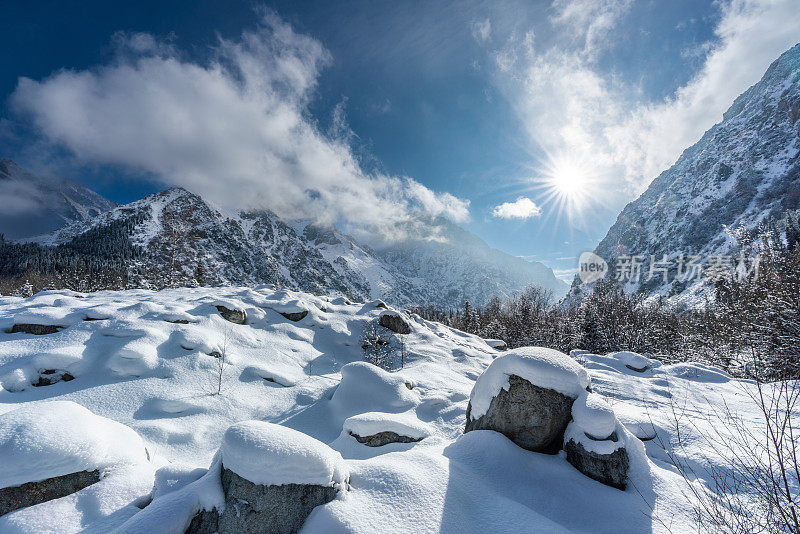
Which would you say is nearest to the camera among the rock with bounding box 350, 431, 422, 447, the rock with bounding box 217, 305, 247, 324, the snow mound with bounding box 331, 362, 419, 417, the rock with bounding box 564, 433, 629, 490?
the rock with bounding box 564, 433, 629, 490

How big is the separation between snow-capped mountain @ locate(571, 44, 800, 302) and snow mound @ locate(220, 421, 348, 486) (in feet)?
378

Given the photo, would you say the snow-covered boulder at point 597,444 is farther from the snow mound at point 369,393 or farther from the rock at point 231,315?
the rock at point 231,315

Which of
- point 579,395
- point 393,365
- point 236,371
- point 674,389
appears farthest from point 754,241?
point 236,371

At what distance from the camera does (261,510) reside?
3311 mm

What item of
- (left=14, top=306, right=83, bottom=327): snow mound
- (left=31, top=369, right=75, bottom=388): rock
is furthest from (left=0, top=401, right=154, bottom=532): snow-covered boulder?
(left=14, top=306, right=83, bottom=327): snow mound

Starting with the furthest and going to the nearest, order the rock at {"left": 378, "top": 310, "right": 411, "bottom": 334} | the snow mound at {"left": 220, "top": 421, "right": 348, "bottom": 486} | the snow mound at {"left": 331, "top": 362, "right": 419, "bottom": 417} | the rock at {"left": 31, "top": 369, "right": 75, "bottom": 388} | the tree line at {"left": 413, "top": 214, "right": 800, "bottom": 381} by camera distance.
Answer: the rock at {"left": 378, "top": 310, "right": 411, "bottom": 334}, the tree line at {"left": 413, "top": 214, "right": 800, "bottom": 381}, the snow mound at {"left": 331, "top": 362, "right": 419, "bottom": 417}, the rock at {"left": 31, "top": 369, "right": 75, "bottom": 388}, the snow mound at {"left": 220, "top": 421, "right": 348, "bottom": 486}

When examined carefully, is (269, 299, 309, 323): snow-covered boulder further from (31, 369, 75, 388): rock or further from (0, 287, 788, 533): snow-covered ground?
(31, 369, 75, 388): rock

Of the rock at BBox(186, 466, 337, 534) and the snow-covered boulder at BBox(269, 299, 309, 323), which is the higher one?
the snow-covered boulder at BBox(269, 299, 309, 323)

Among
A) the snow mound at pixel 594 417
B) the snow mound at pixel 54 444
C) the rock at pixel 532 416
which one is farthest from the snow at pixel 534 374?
the snow mound at pixel 54 444

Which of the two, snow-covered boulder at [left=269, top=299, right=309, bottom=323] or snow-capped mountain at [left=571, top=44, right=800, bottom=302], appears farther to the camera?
snow-capped mountain at [left=571, top=44, right=800, bottom=302]

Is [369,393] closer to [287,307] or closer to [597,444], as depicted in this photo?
[597,444]

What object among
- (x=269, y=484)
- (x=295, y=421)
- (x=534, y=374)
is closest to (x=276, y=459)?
(x=269, y=484)

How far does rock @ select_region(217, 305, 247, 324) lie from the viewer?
39.7 feet

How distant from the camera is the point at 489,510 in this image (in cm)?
378
